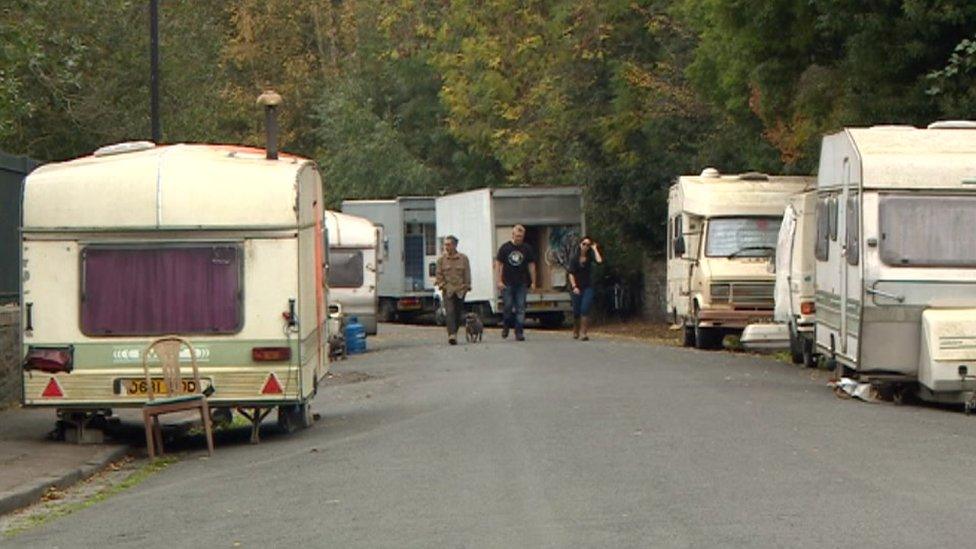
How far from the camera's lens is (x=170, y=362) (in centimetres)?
1720

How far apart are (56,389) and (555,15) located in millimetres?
31547

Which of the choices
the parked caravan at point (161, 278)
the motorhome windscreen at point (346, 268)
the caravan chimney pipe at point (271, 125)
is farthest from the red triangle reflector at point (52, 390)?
the motorhome windscreen at point (346, 268)

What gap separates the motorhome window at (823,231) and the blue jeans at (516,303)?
431 inches

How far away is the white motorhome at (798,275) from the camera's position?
26.4 meters

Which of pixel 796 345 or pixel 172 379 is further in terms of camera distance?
pixel 796 345

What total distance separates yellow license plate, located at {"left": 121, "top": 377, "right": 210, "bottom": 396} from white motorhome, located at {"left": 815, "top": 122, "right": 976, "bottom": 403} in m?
7.12

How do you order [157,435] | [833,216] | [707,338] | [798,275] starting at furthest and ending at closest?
[707,338]
[798,275]
[833,216]
[157,435]

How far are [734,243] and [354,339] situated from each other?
704cm

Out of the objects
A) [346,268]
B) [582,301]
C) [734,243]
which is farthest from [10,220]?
[346,268]

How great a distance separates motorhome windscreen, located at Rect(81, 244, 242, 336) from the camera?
17.5m

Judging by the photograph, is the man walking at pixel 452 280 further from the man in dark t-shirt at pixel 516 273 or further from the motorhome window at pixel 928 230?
the motorhome window at pixel 928 230

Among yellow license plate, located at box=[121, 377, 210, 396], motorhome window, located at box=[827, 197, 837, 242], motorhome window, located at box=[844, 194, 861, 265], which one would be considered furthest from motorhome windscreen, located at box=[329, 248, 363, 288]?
yellow license plate, located at box=[121, 377, 210, 396]

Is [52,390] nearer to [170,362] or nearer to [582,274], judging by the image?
[170,362]

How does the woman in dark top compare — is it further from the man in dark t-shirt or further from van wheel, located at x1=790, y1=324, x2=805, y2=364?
van wheel, located at x1=790, y1=324, x2=805, y2=364
